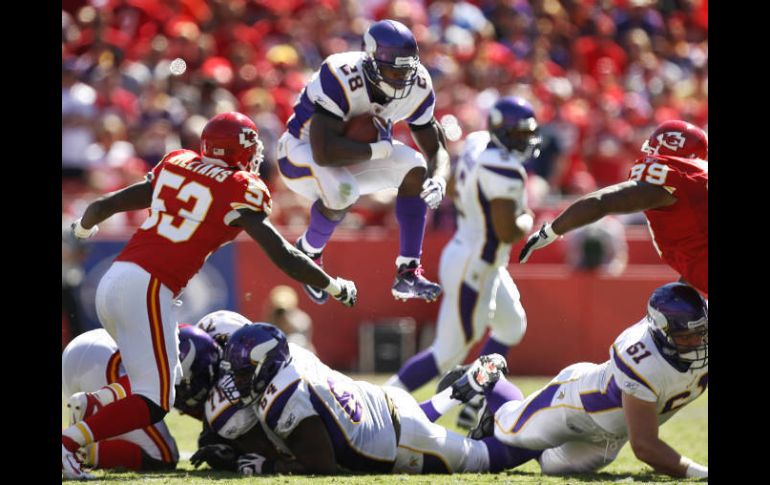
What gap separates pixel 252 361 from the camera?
231 inches

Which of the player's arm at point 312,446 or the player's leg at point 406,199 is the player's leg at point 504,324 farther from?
the player's arm at point 312,446

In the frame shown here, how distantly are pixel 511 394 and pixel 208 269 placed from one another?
17.3 feet

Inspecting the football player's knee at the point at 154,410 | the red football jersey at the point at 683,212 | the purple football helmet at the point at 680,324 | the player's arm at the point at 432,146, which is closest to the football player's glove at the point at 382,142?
the player's arm at the point at 432,146

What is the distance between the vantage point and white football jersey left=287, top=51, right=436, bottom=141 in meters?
6.47

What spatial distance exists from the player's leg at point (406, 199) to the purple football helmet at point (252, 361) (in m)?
0.96

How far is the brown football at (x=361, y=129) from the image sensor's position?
260 inches

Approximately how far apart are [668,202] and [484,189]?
2.60m

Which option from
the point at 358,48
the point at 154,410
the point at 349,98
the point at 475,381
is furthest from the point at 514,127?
the point at 358,48

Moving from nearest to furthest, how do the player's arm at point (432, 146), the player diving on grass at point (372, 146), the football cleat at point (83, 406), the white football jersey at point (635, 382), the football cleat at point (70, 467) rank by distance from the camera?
1. the football cleat at point (70, 467)
2. the white football jersey at point (635, 382)
3. the football cleat at point (83, 406)
4. the player diving on grass at point (372, 146)
5. the player's arm at point (432, 146)

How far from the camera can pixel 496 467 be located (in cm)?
628

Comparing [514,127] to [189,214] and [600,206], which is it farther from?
[189,214]

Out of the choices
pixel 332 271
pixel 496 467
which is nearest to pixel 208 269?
pixel 332 271
